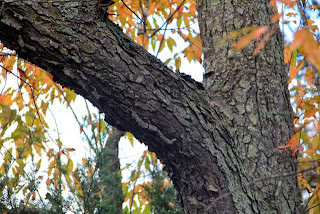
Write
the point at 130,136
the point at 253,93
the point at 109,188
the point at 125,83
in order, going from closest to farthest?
the point at 125,83, the point at 253,93, the point at 109,188, the point at 130,136

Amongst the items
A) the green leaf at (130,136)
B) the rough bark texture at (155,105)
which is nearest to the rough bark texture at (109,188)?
the rough bark texture at (155,105)

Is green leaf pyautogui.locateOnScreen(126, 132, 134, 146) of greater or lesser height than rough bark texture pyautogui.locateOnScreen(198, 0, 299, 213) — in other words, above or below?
above

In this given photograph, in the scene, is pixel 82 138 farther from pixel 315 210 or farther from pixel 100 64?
pixel 315 210

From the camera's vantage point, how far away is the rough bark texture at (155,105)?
151 centimetres

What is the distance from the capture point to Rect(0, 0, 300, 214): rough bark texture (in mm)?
1515

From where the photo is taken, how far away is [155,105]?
1.61 m

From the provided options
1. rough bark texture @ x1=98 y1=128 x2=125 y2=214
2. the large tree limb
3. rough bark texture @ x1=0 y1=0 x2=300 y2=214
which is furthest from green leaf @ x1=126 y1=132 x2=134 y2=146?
the large tree limb

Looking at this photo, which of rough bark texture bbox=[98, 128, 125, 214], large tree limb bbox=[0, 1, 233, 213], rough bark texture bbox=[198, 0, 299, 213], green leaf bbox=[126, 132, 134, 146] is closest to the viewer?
large tree limb bbox=[0, 1, 233, 213]

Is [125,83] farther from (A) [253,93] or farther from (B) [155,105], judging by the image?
(A) [253,93]

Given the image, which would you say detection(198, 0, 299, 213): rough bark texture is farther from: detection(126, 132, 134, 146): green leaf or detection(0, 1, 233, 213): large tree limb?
detection(126, 132, 134, 146): green leaf

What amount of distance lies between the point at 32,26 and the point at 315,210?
1804 mm

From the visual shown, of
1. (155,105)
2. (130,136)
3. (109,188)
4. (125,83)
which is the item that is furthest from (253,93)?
(130,136)

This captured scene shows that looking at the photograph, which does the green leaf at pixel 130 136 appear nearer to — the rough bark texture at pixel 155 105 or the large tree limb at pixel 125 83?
the rough bark texture at pixel 155 105

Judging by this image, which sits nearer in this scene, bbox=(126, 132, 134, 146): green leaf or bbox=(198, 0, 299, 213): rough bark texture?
bbox=(198, 0, 299, 213): rough bark texture
